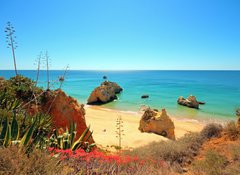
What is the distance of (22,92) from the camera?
7148mm

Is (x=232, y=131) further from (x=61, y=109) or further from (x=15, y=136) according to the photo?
(x=15, y=136)

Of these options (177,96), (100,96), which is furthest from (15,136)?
(177,96)

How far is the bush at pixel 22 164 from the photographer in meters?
2.26

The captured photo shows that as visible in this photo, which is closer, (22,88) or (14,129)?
(14,129)

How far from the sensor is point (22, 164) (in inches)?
93.1

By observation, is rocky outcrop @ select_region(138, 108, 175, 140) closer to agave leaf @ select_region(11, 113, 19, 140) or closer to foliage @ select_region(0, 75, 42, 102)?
foliage @ select_region(0, 75, 42, 102)

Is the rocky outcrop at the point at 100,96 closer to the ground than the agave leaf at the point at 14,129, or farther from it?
closer to the ground

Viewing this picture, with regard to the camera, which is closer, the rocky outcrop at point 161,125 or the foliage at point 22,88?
the foliage at point 22,88

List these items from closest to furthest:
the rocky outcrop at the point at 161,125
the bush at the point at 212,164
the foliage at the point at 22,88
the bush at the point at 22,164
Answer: the bush at the point at 22,164, the bush at the point at 212,164, the foliage at the point at 22,88, the rocky outcrop at the point at 161,125

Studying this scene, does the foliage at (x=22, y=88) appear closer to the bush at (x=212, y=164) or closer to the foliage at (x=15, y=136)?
the foliage at (x=15, y=136)

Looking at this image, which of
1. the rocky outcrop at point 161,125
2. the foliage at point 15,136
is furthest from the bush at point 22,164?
the rocky outcrop at point 161,125

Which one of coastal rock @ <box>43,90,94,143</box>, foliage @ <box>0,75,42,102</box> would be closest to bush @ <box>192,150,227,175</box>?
coastal rock @ <box>43,90,94,143</box>

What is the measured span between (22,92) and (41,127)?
2.57m

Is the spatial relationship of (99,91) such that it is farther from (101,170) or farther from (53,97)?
(101,170)
